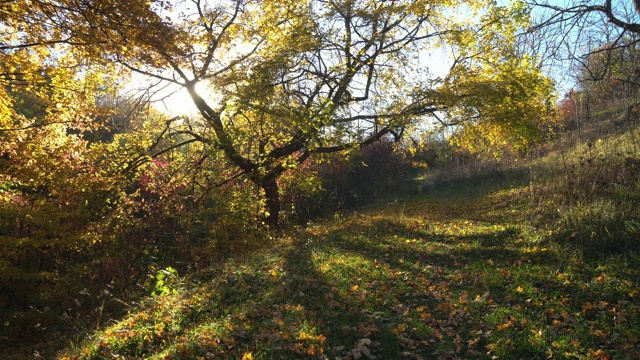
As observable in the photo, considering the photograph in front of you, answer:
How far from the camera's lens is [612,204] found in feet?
20.0

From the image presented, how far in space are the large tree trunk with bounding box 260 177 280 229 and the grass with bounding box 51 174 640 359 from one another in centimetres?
532

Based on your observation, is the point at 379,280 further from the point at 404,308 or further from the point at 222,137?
the point at 222,137

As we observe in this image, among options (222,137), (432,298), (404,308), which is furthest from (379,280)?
(222,137)

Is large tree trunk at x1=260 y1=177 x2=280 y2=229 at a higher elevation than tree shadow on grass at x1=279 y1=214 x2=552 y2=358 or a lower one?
higher

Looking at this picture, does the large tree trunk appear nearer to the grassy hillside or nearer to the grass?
the grassy hillside

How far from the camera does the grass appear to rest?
368 cm

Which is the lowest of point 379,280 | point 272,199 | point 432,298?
point 432,298

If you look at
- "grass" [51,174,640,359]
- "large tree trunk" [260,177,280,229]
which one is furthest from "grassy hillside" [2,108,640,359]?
"large tree trunk" [260,177,280,229]

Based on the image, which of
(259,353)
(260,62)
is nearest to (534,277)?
(259,353)

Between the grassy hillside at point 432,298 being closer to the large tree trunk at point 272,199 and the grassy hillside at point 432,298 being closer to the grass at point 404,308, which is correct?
the grass at point 404,308

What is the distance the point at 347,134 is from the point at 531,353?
329 inches

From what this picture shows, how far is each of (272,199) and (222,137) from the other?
331 centimetres

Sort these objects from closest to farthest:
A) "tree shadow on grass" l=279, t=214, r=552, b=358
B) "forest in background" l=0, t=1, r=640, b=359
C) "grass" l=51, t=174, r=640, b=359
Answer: "grass" l=51, t=174, r=640, b=359, "tree shadow on grass" l=279, t=214, r=552, b=358, "forest in background" l=0, t=1, r=640, b=359

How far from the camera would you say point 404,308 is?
4629mm
